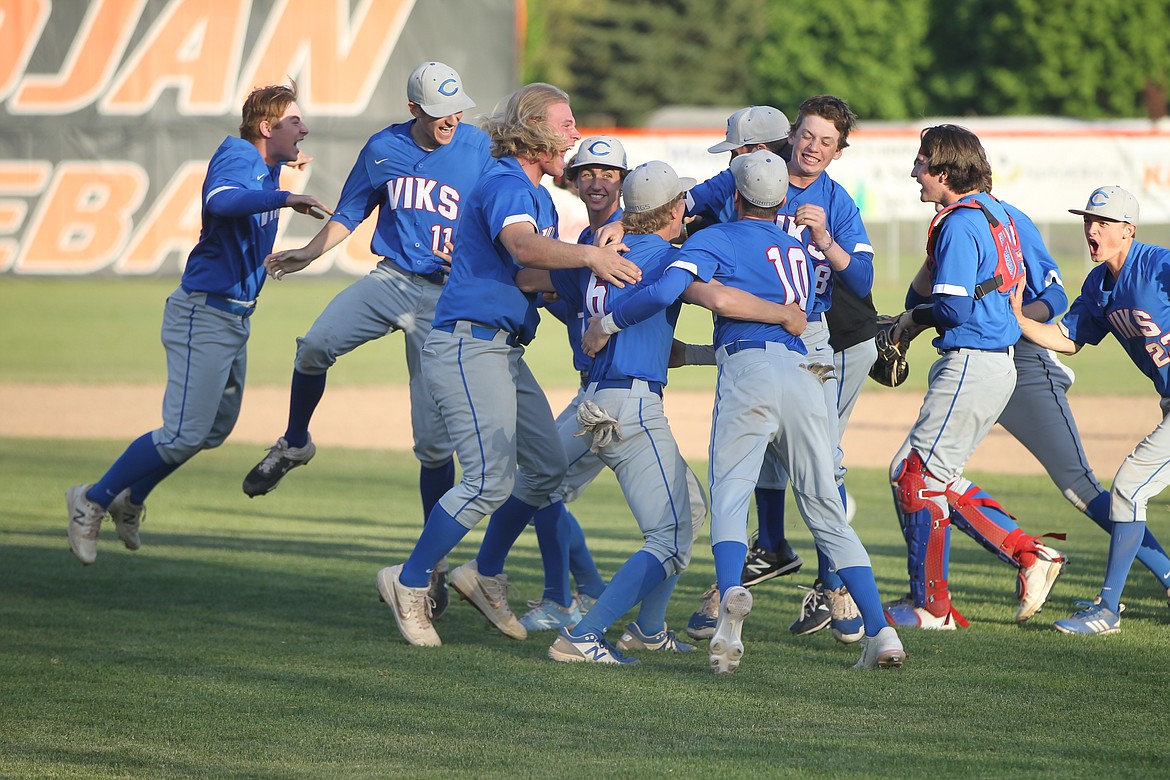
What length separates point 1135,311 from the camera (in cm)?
602

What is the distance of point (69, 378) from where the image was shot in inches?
642

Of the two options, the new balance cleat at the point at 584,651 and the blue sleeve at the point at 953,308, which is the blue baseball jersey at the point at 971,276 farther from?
the new balance cleat at the point at 584,651

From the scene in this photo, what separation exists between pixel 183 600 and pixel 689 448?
6338 millimetres

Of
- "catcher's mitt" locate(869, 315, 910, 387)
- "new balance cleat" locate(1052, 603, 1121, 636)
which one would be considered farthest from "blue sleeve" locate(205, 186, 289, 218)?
"new balance cleat" locate(1052, 603, 1121, 636)

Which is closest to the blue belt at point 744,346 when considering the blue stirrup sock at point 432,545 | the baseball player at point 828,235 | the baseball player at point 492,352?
the baseball player at point 828,235

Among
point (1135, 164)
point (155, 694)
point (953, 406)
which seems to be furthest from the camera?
point (1135, 164)

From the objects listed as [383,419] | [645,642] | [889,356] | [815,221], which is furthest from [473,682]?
[383,419]

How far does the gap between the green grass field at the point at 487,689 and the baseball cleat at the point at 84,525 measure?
0.68 ft

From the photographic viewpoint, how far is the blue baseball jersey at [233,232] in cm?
645

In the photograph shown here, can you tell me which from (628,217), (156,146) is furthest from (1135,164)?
(628,217)

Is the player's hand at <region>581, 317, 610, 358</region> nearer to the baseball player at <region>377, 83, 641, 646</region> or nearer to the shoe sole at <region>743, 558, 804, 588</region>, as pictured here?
the baseball player at <region>377, 83, 641, 646</region>

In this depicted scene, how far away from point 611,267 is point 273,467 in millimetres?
2660

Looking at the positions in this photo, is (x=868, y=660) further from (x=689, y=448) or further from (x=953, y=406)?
(x=689, y=448)

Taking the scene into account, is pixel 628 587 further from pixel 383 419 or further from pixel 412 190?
pixel 383 419
